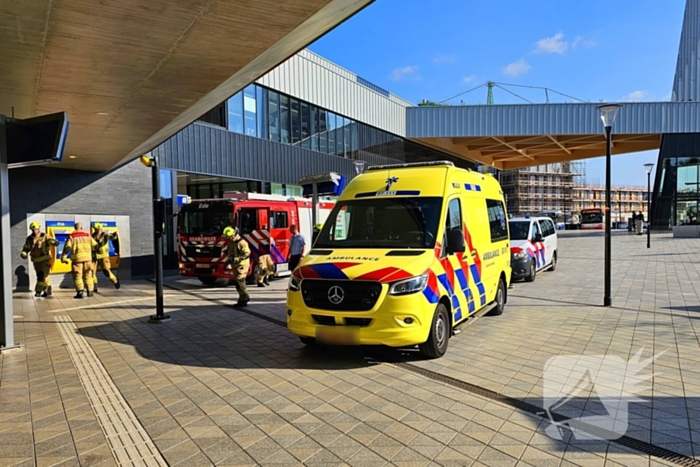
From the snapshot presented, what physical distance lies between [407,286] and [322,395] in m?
1.61

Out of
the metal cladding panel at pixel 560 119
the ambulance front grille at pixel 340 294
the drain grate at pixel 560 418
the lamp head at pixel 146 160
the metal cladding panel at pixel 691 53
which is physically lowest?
the drain grate at pixel 560 418

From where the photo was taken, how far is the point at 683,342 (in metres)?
7.05

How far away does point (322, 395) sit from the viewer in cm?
514

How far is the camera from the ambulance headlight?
5.82 m

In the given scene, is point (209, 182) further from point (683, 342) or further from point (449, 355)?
point (683, 342)

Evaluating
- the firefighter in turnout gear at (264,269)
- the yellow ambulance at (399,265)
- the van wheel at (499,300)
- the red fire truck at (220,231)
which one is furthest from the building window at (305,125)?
the yellow ambulance at (399,265)

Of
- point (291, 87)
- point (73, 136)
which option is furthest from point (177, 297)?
point (291, 87)

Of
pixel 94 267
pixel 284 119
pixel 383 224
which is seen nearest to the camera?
pixel 383 224

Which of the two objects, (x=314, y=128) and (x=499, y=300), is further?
(x=314, y=128)

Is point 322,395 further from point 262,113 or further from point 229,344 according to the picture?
point 262,113

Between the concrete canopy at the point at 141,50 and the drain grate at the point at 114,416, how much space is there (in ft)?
12.7

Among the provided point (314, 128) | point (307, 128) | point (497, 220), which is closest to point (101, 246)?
point (497, 220)

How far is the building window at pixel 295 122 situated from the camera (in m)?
24.7

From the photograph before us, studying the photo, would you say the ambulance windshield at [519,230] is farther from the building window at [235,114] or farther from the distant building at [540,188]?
the distant building at [540,188]
